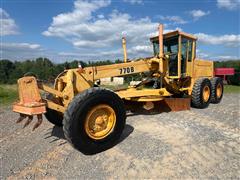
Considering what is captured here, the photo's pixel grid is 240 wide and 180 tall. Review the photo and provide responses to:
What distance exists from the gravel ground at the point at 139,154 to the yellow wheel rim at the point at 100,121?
35cm

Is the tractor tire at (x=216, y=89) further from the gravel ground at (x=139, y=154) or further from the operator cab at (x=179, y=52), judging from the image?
the gravel ground at (x=139, y=154)

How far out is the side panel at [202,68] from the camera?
8914 mm

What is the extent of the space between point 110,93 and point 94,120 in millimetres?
593

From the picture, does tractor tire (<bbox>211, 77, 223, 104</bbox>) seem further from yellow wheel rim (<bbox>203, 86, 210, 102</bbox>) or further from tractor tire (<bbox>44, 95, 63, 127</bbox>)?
tractor tire (<bbox>44, 95, 63, 127</bbox>)

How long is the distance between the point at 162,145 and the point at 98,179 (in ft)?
5.21

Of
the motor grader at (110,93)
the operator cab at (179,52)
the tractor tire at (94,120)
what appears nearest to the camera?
the tractor tire at (94,120)

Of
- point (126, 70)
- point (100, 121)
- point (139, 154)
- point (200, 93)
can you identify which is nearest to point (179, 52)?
point (200, 93)

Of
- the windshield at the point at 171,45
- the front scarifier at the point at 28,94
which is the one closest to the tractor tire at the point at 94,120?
the front scarifier at the point at 28,94

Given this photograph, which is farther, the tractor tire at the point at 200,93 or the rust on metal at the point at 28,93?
the tractor tire at the point at 200,93

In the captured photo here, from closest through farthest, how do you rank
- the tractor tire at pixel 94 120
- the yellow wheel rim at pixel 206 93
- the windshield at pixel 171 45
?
1. the tractor tire at pixel 94 120
2. the windshield at pixel 171 45
3. the yellow wheel rim at pixel 206 93

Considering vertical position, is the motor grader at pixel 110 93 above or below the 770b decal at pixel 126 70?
below

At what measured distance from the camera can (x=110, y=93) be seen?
4906 millimetres

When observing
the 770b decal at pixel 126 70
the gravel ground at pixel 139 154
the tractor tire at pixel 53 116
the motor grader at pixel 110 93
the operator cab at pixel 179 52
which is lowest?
the gravel ground at pixel 139 154

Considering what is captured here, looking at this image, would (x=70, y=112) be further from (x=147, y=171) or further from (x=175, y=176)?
(x=175, y=176)
